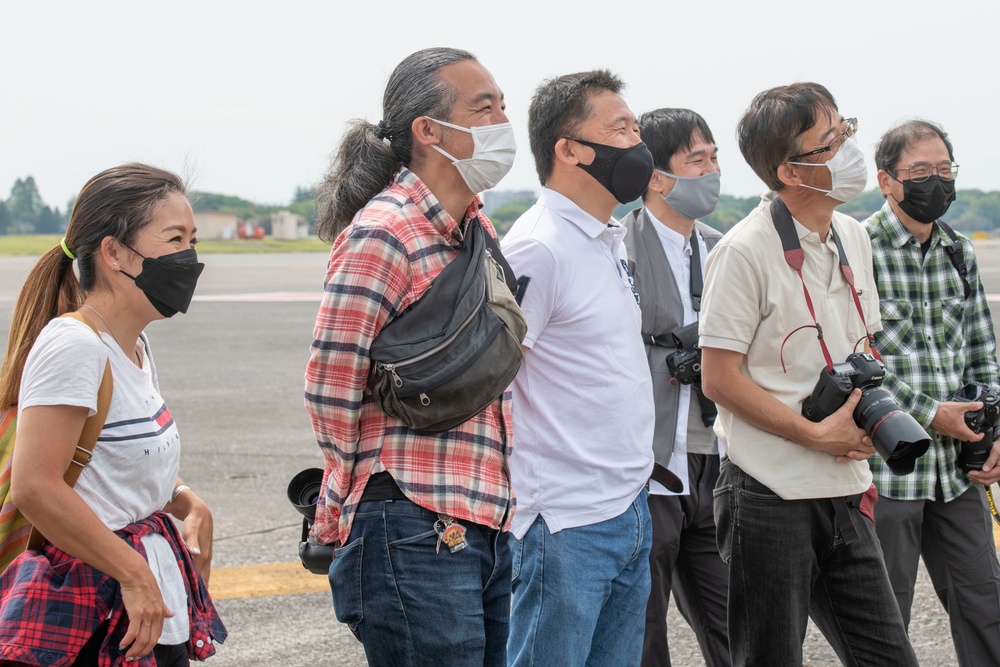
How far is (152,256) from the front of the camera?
2559 mm

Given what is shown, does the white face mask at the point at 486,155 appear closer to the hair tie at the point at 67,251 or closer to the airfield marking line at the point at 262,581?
the hair tie at the point at 67,251

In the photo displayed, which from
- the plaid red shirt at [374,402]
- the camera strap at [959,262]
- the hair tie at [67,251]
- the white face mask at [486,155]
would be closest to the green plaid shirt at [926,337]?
the camera strap at [959,262]

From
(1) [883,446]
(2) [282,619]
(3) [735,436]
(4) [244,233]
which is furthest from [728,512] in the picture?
(4) [244,233]

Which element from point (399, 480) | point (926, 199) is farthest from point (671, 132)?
point (399, 480)

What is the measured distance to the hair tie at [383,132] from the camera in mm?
2625

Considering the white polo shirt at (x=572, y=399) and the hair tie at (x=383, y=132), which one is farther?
the white polo shirt at (x=572, y=399)

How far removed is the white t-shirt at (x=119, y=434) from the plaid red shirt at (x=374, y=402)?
38 cm

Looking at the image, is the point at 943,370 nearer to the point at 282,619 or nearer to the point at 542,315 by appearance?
the point at 542,315

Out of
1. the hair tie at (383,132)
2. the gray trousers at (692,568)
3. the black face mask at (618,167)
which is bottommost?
the gray trousers at (692,568)

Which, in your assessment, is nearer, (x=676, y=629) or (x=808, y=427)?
(x=808, y=427)

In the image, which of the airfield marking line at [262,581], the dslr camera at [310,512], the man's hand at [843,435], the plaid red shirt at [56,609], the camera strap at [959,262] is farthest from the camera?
the airfield marking line at [262,581]

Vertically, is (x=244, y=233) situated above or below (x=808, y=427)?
below

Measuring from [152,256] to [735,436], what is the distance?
5.54 ft

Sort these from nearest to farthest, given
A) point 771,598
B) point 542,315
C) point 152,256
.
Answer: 1. point 152,256
2. point 542,315
3. point 771,598
